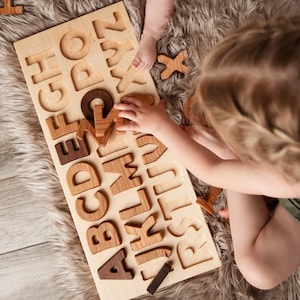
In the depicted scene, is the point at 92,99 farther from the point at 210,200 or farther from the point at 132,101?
the point at 210,200

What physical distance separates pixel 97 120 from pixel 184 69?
0.18 meters

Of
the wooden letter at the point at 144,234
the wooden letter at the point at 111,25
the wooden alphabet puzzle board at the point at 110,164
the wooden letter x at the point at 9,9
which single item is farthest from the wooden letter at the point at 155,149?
the wooden letter x at the point at 9,9

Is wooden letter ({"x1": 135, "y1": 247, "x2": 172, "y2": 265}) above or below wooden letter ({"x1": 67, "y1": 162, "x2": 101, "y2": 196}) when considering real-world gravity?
below

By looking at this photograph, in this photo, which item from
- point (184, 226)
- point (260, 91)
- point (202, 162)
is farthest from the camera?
point (184, 226)

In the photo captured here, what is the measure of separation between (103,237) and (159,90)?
28cm

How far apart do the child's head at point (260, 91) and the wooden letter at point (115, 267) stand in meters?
0.36

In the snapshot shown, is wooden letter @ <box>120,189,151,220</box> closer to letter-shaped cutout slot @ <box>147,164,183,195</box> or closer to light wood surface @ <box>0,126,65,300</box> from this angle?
letter-shaped cutout slot @ <box>147,164,183,195</box>

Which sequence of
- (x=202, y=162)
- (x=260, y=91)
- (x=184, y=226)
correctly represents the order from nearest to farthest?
(x=260, y=91) < (x=202, y=162) < (x=184, y=226)

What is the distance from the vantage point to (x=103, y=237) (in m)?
0.87

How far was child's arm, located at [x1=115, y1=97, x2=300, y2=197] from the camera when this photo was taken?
692 mm

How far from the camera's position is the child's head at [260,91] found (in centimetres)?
52

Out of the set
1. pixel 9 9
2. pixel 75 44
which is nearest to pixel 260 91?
pixel 75 44

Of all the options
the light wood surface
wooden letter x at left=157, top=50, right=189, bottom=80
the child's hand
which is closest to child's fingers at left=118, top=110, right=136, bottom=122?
the child's hand

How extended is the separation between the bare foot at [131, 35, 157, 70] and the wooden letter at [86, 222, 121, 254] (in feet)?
0.94
